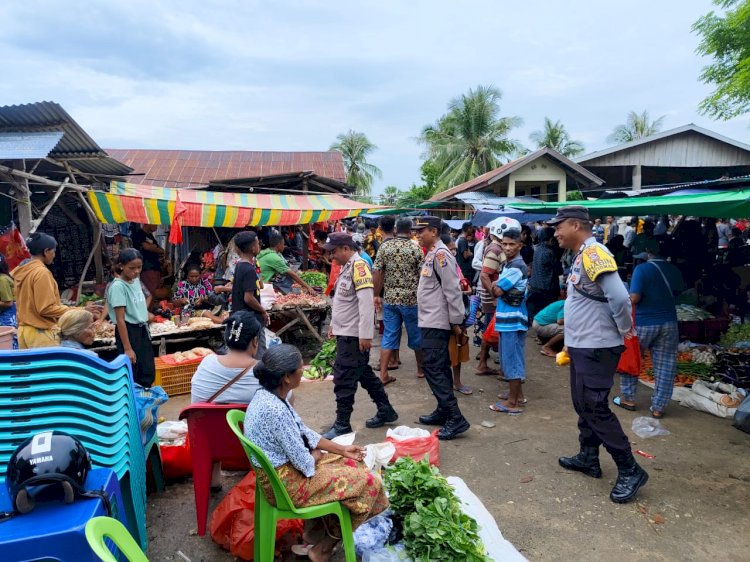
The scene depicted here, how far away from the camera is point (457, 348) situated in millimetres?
5516

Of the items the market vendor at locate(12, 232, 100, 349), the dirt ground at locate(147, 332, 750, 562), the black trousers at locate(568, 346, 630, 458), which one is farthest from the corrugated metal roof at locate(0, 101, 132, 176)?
the black trousers at locate(568, 346, 630, 458)

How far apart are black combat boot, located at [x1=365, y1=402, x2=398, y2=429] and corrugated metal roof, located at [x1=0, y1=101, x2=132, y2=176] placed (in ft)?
18.4

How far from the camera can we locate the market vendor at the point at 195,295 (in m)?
8.61

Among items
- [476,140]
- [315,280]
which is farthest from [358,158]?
[315,280]

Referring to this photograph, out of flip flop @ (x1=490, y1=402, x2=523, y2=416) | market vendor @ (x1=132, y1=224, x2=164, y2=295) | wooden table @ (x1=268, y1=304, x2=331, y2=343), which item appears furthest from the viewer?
market vendor @ (x1=132, y1=224, x2=164, y2=295)

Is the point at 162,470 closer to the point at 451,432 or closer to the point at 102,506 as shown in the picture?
the point at 102,506

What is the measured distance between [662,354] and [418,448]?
283 cm

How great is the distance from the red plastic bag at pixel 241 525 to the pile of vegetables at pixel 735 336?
20.0 feet

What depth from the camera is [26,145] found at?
6055 millimetres

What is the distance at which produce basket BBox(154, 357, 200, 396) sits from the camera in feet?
19.8

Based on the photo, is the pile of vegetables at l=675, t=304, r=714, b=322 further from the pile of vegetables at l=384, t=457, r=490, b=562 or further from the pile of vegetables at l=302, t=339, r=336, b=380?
the pile of vegetables at l=384, t=457, r=490, b=562

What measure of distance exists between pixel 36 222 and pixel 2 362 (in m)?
4.87

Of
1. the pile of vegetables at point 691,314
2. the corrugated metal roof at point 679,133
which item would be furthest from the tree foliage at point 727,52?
the pile of vegetables at point 691,314

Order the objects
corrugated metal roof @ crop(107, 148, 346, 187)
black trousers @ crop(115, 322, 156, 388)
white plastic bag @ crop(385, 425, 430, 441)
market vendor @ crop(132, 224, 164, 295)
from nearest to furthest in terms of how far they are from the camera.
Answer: white plastic bag @ crop(385, 425, 430, 441) < black trousers @ crop(115, 322, 156, 388) < market vendor @ crop(132, 224, 164, 295) < corrugated metal roof @ crop(107, 148, 346, 187)
